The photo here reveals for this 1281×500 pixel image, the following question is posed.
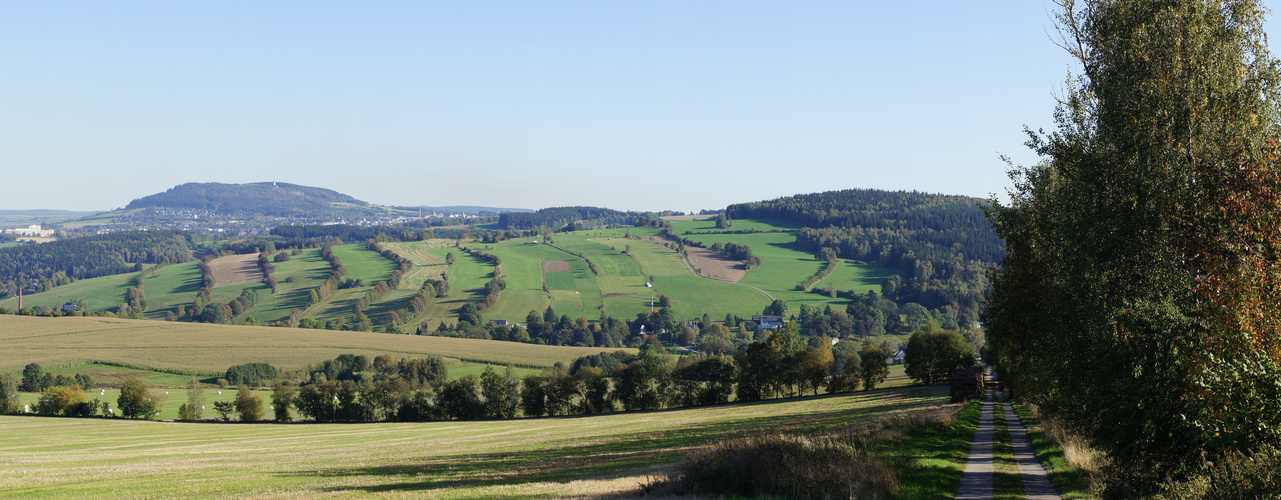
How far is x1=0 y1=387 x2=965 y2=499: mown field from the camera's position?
23.5 m

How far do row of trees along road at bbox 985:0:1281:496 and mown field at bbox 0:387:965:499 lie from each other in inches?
223

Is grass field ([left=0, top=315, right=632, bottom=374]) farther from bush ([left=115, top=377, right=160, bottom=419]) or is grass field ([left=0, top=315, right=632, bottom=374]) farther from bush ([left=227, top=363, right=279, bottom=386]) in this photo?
bush ([left=115, top=377, right=160, bottom=419])

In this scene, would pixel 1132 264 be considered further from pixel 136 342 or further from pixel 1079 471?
pixel 136 342

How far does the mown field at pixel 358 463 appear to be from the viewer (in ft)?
77.0

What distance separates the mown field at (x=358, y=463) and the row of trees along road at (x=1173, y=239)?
18.6ft

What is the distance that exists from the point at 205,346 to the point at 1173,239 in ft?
473

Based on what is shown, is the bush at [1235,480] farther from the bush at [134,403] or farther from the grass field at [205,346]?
the grass field at [205,346]

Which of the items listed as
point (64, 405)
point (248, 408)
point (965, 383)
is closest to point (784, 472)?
point (965, 383)

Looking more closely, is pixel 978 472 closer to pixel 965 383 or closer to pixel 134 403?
pixel 965 383

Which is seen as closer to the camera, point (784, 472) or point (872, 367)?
point (784, 472)

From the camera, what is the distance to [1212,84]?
55.5 ft

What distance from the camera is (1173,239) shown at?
16422 millimetres

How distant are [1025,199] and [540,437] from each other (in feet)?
109

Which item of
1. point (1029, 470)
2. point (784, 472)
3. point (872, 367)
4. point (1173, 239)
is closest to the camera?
point (1173, 239)
